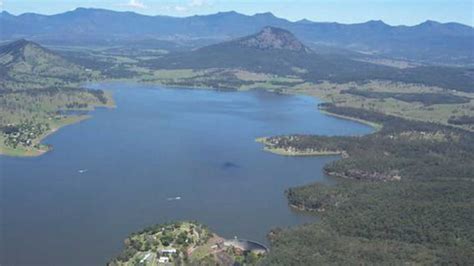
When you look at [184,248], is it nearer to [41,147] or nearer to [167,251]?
[167,251]

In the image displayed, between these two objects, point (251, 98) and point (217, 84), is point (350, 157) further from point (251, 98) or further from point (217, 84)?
point (217, 84)

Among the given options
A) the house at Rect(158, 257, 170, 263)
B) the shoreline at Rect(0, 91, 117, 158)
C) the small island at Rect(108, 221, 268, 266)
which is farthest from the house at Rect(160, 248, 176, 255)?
the shoreline at Rect(0, 91, 117, 158)

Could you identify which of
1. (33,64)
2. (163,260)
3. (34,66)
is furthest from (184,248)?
(33,64)

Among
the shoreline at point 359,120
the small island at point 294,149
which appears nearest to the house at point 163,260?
the small island at point 294,149

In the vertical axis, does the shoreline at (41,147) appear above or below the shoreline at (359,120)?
above

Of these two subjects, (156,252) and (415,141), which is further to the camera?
(415,141)

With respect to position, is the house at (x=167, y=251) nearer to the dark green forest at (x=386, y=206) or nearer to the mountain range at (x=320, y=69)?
the dark green forest at (x=386, y=206)

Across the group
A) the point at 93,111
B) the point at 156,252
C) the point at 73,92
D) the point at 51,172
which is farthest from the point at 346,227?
the point at 73,92
